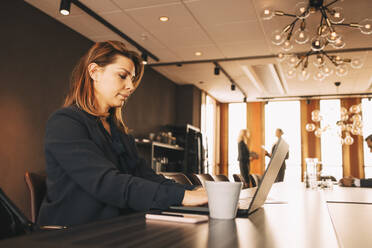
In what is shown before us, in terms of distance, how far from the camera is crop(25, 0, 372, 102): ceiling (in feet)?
13.8

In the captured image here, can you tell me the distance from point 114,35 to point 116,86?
4061 millimetres

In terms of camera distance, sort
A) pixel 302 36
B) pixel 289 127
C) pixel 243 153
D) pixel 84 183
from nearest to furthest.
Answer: pixel 84 183 < pixel 302 36 < pixel 243 153 < pixel 289 127

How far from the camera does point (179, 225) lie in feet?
2.57

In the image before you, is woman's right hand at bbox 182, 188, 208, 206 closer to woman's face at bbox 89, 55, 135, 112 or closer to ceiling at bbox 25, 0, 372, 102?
woman's face at bbox 89, 55, 135, 112

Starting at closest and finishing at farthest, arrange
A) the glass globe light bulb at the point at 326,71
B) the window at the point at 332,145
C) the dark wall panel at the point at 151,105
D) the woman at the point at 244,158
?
the glass globe light bulb at the point at 326,71
the dark wall panel at the point at 151,105
the woman at the point at 244,158
the window at the point at 332,145

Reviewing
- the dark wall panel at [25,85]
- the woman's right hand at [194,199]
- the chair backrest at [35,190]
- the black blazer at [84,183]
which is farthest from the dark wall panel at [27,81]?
the woman's right hand at [194,199]

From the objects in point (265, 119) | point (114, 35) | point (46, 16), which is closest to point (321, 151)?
point (265, 119)

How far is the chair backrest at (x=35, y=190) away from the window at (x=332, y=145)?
9.63 metres

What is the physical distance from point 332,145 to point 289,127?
1.32 meters

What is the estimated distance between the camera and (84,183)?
102cm

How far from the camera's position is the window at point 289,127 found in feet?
33.6

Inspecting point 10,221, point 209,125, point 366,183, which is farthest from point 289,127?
point 10,221

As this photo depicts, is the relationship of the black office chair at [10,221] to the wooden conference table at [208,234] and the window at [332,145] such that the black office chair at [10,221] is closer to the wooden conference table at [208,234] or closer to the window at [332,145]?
the wooden conference table at [208,234]

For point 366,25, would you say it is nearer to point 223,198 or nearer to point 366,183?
point 366,183
